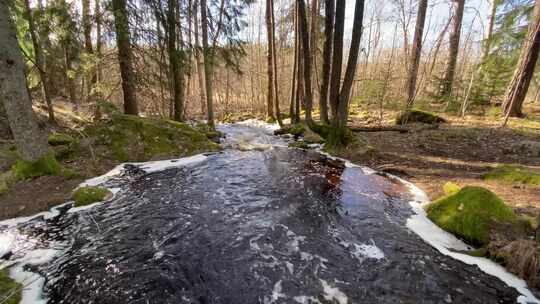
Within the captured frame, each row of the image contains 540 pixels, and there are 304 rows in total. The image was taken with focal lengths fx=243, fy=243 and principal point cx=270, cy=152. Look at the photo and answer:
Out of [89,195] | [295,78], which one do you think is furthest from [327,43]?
[89,195]

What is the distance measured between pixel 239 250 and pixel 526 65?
11.6m

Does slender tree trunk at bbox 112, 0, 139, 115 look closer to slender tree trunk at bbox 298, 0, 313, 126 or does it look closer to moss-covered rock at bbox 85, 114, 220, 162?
moss-covered rock at bbox 85, 114, 220, 162

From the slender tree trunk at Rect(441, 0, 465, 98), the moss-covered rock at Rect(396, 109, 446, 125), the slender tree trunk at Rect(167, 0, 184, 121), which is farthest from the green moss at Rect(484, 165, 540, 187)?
the slender tree trunk at Rect(167, 0, 184, 121)

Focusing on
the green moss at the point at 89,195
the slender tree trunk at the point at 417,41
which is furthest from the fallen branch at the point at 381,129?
the green moss at the point at 89,195

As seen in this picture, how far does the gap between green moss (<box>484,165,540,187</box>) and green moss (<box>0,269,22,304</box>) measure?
26.3ft

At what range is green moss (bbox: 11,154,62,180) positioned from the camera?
529 centimetres

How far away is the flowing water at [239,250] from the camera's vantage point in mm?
2848

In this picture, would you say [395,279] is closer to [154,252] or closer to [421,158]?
[154,252]

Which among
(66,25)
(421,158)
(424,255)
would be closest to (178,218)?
(424,255)

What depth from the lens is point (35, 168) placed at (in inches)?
212

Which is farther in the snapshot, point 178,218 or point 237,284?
point 178,218

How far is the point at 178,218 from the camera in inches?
172

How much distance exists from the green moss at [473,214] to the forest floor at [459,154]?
2.00 feet

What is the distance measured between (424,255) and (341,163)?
4.16 m
